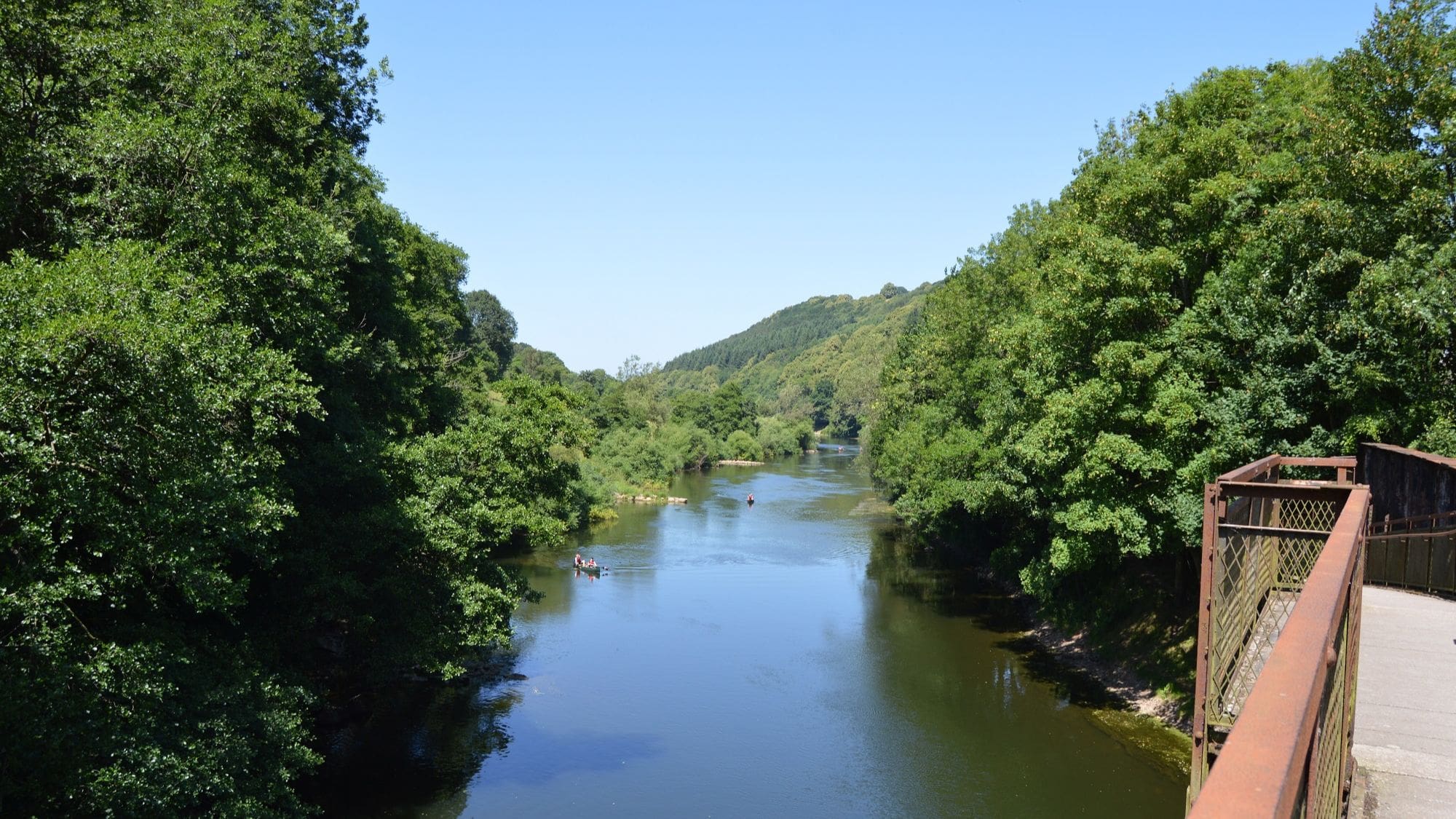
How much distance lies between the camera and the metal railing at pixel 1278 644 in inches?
56.4

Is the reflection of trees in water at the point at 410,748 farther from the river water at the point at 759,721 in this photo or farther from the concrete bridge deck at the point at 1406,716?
the concrete bridge deck at the point at 1406,716

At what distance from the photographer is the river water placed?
17.5m

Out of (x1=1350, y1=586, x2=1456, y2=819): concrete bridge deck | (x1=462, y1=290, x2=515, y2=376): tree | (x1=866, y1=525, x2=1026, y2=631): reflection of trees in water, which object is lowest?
(x1=866, y1=525, x2=1026, y2=631): reflection of trees in water

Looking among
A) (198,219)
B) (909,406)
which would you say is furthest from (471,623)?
(909,406)

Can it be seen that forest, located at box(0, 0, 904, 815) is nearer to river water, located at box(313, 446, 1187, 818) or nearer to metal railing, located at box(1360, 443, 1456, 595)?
river water, located at box(313, 446, 1187, 818)

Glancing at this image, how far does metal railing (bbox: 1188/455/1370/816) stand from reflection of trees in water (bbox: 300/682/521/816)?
44.3ft

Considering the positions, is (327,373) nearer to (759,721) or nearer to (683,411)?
(759,721)

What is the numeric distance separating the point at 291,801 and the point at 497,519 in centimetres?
776

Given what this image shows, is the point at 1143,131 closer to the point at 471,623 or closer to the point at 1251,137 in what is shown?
the point at 1251,137

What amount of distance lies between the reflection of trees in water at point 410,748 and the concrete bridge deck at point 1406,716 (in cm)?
1464

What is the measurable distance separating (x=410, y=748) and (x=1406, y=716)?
1732 centimetres

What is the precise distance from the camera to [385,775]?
1819 centimetres

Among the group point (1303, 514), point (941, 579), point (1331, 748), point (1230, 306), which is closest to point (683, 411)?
point (941, 579)

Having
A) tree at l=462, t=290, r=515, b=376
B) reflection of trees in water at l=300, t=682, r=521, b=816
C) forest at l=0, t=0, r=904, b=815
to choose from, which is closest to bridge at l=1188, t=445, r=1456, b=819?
forest at l=0, t=0, r=904, b=815
